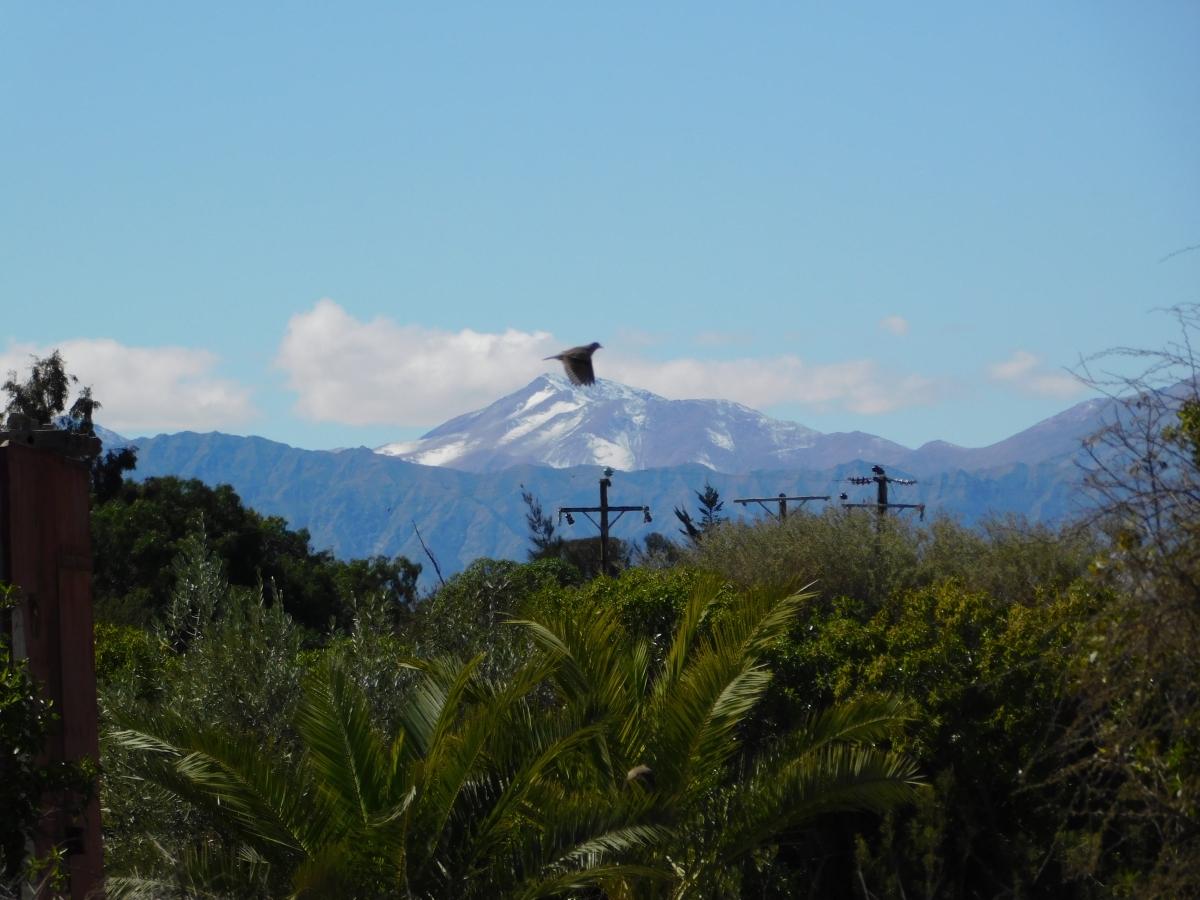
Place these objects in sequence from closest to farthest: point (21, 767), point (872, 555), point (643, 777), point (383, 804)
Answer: point (21, 767) < point (383, 804) < point (643, 777) < point (872, 555)

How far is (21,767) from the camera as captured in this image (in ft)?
19.7

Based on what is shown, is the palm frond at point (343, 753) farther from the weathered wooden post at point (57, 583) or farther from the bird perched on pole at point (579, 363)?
the bird perched on pole at point (579, 363)

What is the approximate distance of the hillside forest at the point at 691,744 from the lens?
5.48 m

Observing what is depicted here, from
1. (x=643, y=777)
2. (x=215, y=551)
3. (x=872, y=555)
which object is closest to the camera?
(x=643, y=777)

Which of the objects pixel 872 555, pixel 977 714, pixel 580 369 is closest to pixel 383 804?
pixel 580 369

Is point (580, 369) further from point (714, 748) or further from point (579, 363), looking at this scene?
point (714, 748)

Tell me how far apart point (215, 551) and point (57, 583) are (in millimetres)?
23401

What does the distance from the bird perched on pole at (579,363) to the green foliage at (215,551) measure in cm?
1790

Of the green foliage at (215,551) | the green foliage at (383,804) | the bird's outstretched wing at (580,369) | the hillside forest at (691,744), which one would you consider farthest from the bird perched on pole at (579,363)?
the green foliage at (215,551)

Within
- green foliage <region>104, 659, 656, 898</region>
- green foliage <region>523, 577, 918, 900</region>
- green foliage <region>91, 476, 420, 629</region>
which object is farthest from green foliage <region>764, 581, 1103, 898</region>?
green foliage <region>91, 476, 420, 629</region>

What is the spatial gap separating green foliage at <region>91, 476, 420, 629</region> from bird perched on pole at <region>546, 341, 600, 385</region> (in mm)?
17905

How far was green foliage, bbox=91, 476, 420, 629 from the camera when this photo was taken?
101 feet

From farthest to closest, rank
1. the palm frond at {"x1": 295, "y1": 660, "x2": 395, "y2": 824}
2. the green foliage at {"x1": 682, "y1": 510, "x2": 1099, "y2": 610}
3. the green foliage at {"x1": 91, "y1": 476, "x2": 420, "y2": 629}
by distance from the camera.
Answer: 1. the green foliage at {"x1": 91, "y1": 476, "x2": 420, "y2": 629}
2. the green foliage at {"x1": 682, "y1": 510, "x2": 1099, "y2": 610}
3. the palm frond at {"x1": 295, "y1": 660, "x2": 395, "y2": 824}

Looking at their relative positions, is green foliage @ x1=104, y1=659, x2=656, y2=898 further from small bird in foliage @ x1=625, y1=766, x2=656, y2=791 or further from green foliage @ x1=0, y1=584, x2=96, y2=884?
green foliage @ x1=0, y1=584, x2=96, y2=884
